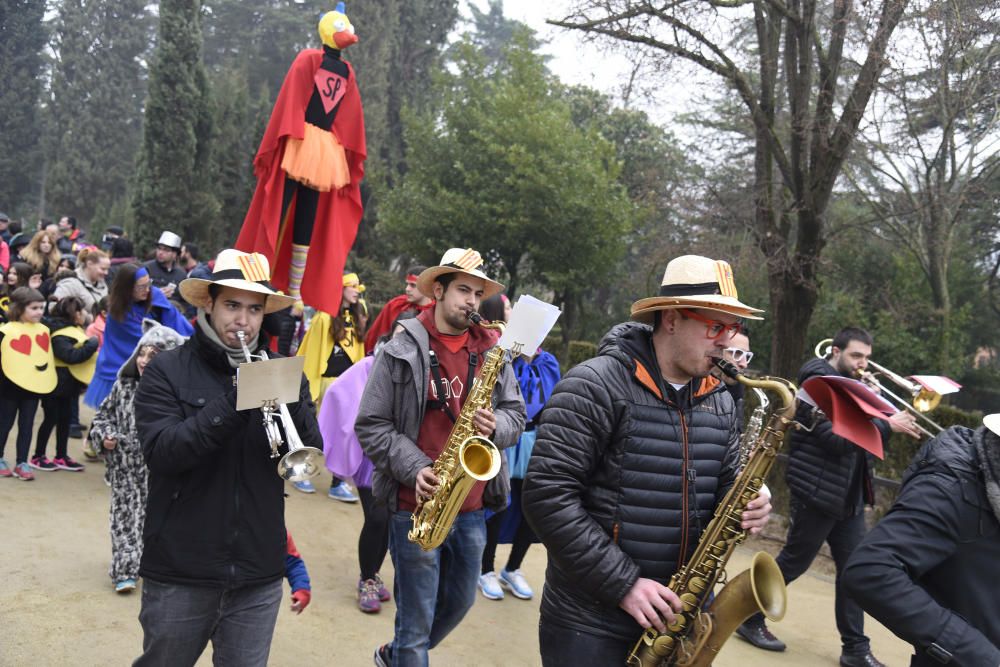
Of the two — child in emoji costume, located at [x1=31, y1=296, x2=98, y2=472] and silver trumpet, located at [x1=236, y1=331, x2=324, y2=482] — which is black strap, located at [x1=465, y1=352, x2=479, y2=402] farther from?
child in emoji costume, located at [x1=31, y1=296, x2=98, y2=472]

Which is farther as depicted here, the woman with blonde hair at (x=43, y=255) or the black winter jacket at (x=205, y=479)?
the woman with blonde hair at (x=43, y=255)

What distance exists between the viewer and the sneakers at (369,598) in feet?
17.2

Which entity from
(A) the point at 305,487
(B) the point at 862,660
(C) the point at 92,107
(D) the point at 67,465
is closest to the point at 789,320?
(B) the point at 862,660

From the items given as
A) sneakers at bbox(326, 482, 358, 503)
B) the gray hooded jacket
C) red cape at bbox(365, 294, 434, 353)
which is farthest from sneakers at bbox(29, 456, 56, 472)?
the gray hooded jacket

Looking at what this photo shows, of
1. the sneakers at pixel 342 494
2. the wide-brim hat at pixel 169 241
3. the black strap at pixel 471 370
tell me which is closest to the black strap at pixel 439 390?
the black strap at pixel 471 370

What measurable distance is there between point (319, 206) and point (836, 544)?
14.2 feet

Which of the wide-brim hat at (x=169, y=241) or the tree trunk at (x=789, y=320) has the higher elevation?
the tree trunk at (x=789, y=320)

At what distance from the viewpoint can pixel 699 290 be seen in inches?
111

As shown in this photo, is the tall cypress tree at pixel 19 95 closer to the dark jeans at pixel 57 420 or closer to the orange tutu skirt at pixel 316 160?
the dark jeans at pixel 57 420

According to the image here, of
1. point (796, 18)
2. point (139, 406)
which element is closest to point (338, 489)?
point (139, 406)

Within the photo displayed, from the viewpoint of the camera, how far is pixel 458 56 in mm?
21875

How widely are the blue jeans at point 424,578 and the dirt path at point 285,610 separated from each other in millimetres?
1023

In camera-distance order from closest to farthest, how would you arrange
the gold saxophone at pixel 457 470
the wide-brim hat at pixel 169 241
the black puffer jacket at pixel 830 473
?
1. the gold saxophone at pixel 457 470
2. the black puffer jacket at pixel 830 473
3. the wide-brim hat at pixel 169 241

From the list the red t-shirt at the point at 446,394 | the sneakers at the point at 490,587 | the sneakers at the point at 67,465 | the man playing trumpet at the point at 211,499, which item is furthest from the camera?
the sneakers at the point at 67,465
